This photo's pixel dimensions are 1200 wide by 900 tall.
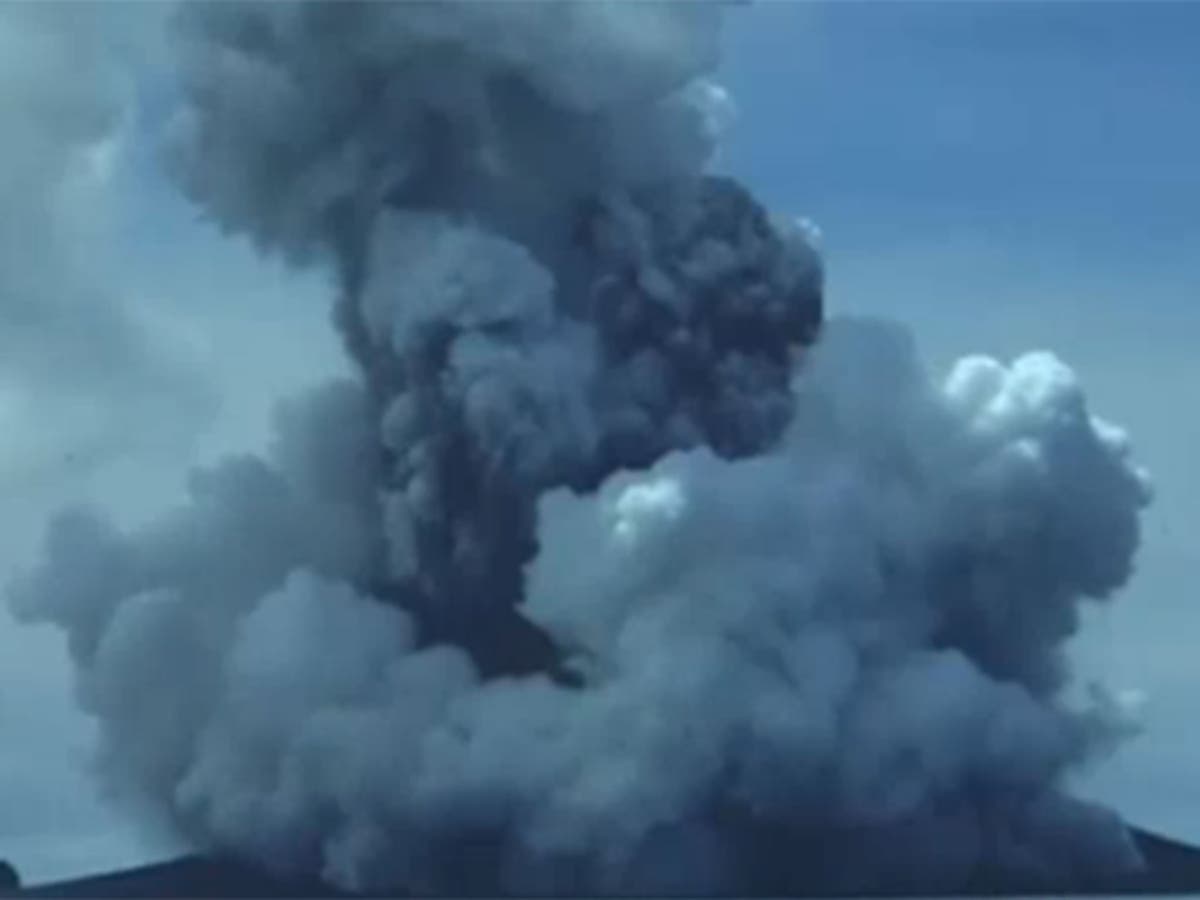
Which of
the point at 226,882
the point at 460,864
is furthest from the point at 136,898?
the point at 460,864

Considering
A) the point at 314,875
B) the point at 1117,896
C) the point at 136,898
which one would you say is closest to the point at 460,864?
the point at 314,875

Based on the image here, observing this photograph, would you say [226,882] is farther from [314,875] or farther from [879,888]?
[879,888]

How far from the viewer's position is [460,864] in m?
78.4

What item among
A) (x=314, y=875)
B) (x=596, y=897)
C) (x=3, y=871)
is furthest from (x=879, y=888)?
(x=3, y=871)

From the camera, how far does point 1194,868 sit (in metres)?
85.7

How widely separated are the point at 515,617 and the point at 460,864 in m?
6.66

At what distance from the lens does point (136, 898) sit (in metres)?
81.8

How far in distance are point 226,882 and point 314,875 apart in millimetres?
2264

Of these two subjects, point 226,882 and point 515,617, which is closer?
point 515,617

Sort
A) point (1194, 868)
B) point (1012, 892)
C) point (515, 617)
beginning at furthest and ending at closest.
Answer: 1. point (1194, 868)
2. point (1012, 892)
3. point (515, 617)

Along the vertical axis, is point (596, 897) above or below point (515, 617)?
below

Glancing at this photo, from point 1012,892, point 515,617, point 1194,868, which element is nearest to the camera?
point 515,617

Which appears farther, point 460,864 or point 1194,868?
point 1194,868

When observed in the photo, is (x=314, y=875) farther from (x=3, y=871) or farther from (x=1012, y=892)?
(x=1012, y=892)
